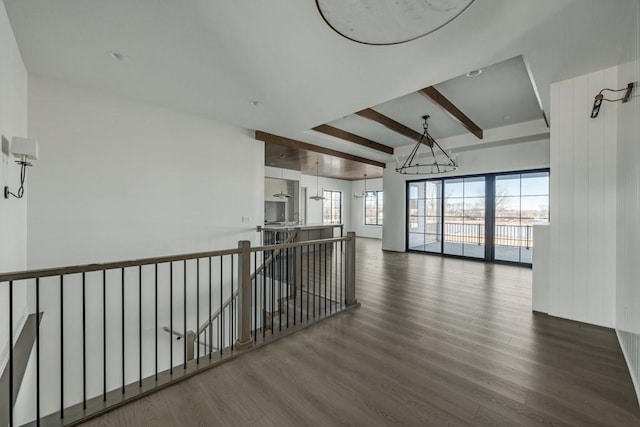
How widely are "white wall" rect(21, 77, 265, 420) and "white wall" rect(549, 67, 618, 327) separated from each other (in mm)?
4540

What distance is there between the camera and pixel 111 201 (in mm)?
3342

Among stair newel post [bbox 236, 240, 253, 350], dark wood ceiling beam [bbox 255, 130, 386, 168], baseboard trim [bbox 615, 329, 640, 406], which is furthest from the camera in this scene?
dark wood ceiling beam [bbox 255, 130, 386, 168]

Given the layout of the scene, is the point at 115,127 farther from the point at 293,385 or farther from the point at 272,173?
the point at 272,173

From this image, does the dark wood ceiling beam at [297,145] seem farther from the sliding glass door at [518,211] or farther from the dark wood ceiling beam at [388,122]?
the sliding glass door at [518,211]

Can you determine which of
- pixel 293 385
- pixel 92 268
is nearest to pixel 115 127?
pixel 92 268

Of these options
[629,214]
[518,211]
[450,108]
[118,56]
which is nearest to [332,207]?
[518,211]

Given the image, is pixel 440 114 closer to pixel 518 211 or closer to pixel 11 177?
pixel 518 211

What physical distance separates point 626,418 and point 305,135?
4.91 metres

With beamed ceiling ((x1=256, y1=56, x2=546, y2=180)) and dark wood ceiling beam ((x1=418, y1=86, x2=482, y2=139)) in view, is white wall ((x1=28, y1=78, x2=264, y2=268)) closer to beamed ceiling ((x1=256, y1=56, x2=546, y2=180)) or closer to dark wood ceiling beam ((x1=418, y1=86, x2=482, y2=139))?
beamed ceiling ((x1=256, y1=56, x2=546, y2=180))

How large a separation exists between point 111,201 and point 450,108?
4925 mm

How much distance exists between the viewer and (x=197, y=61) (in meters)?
2.60

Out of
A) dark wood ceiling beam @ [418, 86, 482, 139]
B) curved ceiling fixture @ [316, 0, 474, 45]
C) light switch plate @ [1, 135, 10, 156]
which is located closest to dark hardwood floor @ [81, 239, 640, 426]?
light switch plate @ [1, 135, 10, 156]

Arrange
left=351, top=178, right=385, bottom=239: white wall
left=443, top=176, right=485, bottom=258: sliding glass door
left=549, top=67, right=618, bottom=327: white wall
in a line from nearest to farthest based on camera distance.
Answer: left=549, top=67, right=618, bottom=327: white wall
left=443, top=176, right=485, bottom=258: sliding glass door
left=351, top=178, right=385, bottom=239: white wall

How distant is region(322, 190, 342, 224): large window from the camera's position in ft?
37.6
